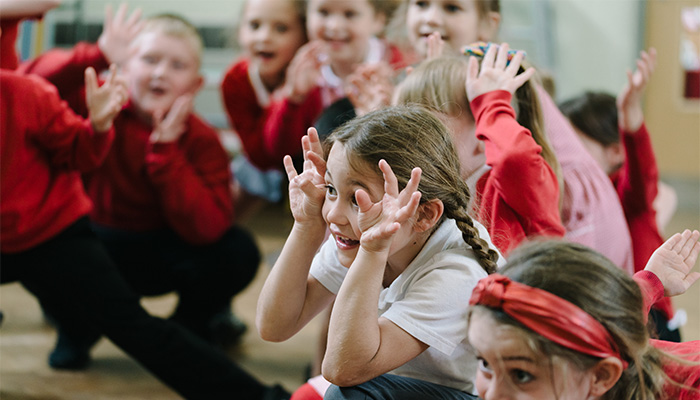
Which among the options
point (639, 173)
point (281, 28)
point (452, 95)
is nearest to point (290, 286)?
point (452, 95)

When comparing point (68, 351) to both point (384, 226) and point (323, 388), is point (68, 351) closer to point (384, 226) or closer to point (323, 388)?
point (323, 388)

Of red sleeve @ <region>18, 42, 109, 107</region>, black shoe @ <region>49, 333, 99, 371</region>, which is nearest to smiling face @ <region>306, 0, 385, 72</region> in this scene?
red sleeve @ <region>18, 42, 109, 107</region>

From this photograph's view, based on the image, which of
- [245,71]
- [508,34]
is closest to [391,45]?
[245,71]

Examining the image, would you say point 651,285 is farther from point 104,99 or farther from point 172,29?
point 172,29

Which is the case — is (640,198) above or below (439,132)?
below

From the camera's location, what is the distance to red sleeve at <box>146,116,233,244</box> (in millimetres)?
2094

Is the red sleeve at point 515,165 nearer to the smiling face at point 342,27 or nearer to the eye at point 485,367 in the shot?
the eye at point 485,367

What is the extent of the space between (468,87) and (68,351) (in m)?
1.37

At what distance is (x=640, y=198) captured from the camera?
5.80 feet

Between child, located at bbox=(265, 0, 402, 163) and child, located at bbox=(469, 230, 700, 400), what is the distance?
1.38 meters

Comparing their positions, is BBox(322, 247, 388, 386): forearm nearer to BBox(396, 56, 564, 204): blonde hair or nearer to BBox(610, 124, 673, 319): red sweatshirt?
BBox(396, 56, 564, 204): blonde hair

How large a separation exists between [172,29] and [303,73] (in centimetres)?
43

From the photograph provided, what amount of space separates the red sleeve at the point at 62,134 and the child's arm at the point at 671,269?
1257 mm

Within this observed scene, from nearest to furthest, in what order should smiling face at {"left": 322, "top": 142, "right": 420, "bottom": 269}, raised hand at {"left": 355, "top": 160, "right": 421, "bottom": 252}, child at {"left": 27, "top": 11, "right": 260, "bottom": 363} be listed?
1. raised hand at {"left": 355, "top": 160, "right": 421, "bottom": 252}
2. smiling face at {"left": 322, "top": 142, "right": 420, "bottom": 269}
3. child at {"left": 27, "top": 11, "right": 260, "bottom": 363}
